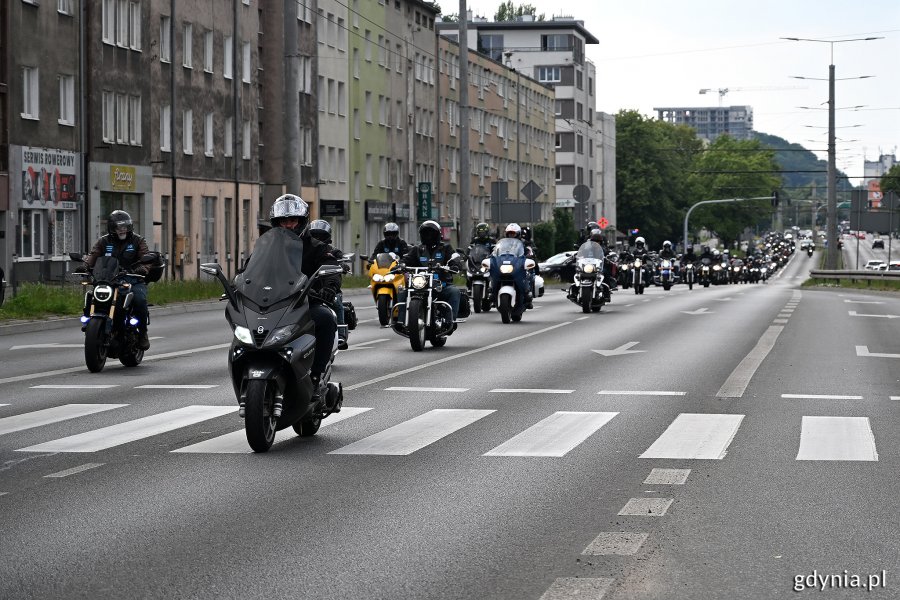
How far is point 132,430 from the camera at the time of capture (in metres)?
12.1

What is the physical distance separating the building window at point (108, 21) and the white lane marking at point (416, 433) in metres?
41.9

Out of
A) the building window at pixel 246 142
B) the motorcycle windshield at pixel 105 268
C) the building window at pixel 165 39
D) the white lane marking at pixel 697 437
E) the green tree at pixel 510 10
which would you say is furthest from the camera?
the green tree at pixel 510 10

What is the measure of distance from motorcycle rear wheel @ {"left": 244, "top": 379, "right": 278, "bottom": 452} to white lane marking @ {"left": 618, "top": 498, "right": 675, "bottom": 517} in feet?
9.18

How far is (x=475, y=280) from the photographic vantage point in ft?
107

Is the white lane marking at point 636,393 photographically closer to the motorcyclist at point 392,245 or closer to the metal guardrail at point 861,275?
the motorcyclist at point 392,245

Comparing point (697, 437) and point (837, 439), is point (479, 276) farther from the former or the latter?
point (837, 439)

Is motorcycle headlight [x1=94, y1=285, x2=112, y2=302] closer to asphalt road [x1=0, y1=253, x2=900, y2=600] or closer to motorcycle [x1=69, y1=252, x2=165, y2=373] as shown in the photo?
motorcycle [x1=69, y1=252, x2=165, y2=373]

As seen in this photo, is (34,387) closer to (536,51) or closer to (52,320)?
(52,320)

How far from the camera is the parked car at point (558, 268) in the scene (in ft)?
211

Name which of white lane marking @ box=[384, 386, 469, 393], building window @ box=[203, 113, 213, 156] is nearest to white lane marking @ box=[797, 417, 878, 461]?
white lane marking @ box=[384, 386, 469, 393]

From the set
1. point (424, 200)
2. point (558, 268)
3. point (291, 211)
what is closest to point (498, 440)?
point (291, 211)

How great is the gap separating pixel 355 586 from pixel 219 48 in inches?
2302

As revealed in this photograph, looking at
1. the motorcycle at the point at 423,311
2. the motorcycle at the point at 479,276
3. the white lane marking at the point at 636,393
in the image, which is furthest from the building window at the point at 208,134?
the white lane marking at the point at 636,393

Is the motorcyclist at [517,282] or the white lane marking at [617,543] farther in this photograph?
the motorcyclist at [517,282]
